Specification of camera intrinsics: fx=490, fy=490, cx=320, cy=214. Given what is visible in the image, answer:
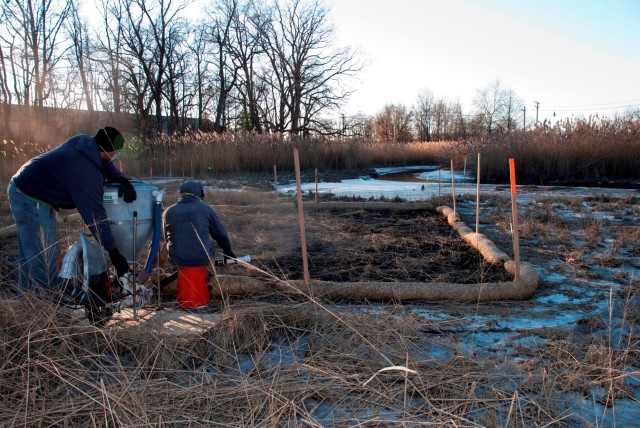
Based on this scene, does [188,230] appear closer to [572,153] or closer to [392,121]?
[572,153]

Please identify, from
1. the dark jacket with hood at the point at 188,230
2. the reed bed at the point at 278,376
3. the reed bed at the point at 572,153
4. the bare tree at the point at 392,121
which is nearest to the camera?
the reed bed at the point at 278,376

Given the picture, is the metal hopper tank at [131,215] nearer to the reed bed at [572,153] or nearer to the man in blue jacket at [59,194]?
the man in blue jacket at [59,194]

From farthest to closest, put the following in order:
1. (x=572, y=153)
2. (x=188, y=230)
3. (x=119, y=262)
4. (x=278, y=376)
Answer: (x=572, y=153) → (x=188, y=230) → (x=119, y=262) → (x=278, y=376)

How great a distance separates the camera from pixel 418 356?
2768 mm

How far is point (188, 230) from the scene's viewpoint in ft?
12.5

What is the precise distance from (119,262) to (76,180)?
58 centimetres

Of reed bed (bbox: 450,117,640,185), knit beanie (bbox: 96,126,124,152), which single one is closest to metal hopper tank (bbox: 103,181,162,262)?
knit beanie (bbox: 96,126,124,152)

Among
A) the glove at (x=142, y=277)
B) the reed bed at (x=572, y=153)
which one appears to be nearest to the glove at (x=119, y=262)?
the glove at (x=142, y=277)

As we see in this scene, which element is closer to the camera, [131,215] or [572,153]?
[131,215]

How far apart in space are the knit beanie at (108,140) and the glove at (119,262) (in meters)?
0.68

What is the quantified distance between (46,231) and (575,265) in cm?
465

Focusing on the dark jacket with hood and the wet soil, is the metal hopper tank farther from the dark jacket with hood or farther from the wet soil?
the wet soil

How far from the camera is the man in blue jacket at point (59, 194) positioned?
307cm

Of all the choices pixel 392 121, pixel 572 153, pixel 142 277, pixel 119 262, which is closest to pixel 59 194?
pixel 119 262
